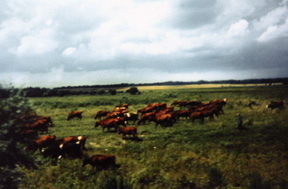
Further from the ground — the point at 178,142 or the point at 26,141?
the point at 26,141

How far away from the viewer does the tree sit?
Answer: 4.81m

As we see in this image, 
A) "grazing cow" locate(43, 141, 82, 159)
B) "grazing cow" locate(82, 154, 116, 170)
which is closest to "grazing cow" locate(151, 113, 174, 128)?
"grazing cow" locate(43, 141, 82, 159)

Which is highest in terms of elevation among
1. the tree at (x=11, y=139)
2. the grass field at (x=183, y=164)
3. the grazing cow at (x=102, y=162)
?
the tree at (x=11, y=139)

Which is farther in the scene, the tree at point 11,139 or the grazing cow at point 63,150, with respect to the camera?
the grazing cow at point 63,150

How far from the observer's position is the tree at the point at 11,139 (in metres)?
4.81

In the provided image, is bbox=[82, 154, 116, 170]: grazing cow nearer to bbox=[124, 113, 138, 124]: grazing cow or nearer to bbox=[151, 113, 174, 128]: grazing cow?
bbox=[151, 113, 174, 128]: grazing cow

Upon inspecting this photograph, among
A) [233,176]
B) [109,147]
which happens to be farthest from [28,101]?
[233,176]

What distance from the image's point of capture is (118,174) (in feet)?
22.6

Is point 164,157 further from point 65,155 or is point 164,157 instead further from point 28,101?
point 28,101

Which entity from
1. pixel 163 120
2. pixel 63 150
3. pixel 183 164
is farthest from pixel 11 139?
pixel 163 120

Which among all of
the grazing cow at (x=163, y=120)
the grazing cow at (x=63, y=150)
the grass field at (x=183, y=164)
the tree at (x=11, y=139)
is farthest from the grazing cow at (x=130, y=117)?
the tree at (x=11, y=139)

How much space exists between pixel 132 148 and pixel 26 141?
5604mm

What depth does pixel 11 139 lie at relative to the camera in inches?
191

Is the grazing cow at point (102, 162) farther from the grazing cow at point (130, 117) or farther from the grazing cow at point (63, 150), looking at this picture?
the grazing cow at point (130, 117)
